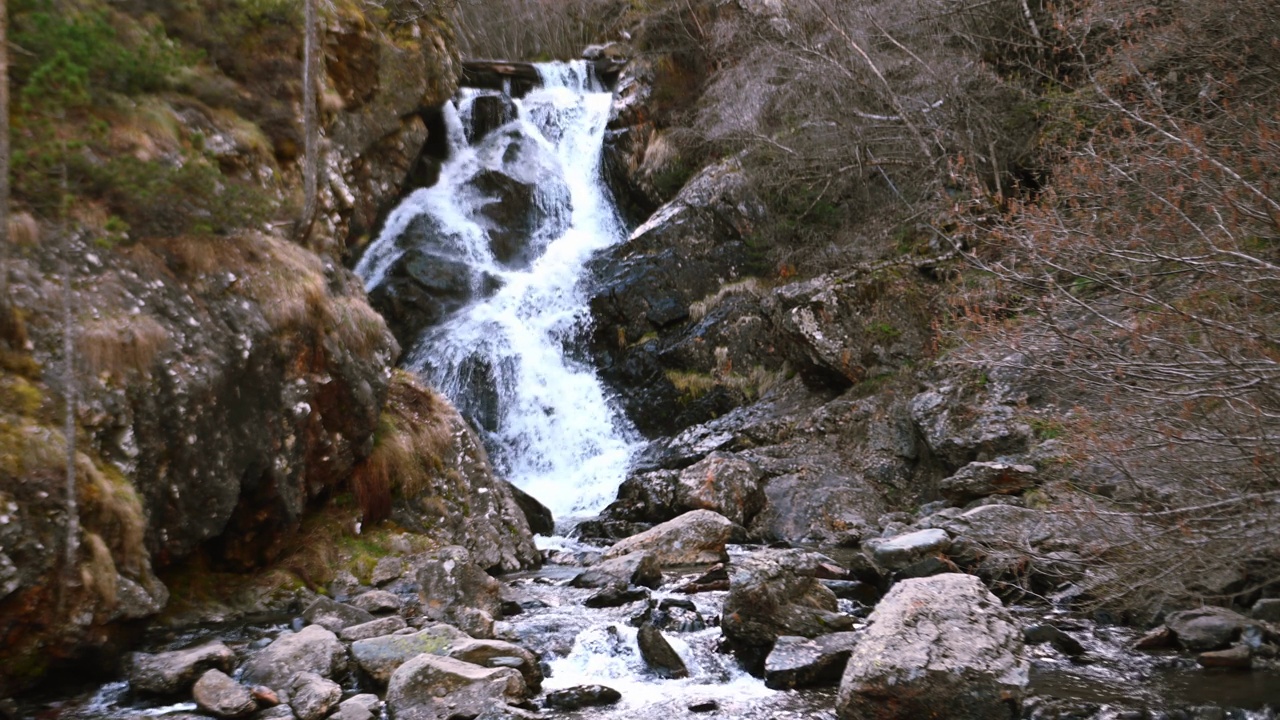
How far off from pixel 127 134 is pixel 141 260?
126 centimetres

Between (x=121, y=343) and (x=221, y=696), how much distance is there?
2.82 meters

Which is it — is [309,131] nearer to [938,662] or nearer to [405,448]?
[405,448]

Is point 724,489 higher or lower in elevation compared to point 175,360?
lower

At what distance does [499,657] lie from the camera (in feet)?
21.6

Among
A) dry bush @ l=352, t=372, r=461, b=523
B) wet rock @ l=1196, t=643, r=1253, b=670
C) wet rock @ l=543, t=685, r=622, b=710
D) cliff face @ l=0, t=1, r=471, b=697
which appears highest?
cliff face @ l=0, t=1, r=471, b=697

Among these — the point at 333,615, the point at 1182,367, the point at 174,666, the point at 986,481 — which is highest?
the point at 1182,367

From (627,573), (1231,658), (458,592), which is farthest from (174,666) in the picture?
(1231,658)

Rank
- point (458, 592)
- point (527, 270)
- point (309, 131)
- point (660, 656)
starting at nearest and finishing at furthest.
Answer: point (660, 656), point (458, 592), point (309, 131), point (527, 270)

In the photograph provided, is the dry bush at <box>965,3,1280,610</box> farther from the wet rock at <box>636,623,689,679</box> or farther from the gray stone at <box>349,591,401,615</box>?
the gray stone at <box>349,591,401,615</box>

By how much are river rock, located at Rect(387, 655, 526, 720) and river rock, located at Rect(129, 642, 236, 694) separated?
1272mm

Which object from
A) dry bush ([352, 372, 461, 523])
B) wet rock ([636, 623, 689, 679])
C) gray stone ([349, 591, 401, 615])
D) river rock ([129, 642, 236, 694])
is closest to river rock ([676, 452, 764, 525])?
dry bush ([352, 372, 461, 523])

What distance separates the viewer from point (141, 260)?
746 centimetres

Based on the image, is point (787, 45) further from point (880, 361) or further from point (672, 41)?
point (880, 361)

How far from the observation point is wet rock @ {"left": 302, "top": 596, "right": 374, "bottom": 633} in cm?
730
